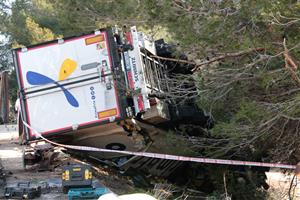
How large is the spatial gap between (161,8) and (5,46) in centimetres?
3553

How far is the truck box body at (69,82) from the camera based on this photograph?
27.8 feet

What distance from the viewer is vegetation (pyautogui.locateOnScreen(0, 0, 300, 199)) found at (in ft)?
23.6

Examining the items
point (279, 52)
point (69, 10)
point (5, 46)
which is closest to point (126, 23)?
point (69, 10)

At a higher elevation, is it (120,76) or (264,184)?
(120,76)

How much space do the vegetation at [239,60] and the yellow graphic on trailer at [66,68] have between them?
1353 mm

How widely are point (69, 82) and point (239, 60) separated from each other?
2.75 m

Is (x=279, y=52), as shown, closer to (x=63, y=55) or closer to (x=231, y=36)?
(x=231, y=36)

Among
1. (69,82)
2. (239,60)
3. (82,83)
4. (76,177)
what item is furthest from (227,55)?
(76,177)

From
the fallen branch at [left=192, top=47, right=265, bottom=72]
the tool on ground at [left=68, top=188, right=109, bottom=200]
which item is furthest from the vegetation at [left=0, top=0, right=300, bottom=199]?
the tool on ground at [left=68, top=188, right=109, bottom=200]

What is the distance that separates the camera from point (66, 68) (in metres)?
8.54

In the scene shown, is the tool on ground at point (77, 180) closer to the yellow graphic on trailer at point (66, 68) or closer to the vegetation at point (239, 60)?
the yellow graphic on trailer at point (66, 68)


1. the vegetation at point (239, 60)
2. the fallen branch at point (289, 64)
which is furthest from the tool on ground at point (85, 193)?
the fallen branch at point (289, 64)

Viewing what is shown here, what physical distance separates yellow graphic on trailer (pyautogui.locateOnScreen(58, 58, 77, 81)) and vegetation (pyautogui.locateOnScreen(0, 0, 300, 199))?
135 cm

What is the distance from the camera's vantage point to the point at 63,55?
28.0 ft
